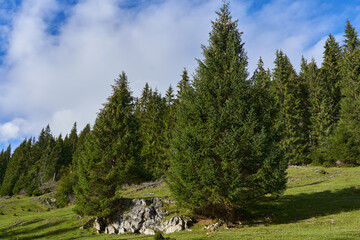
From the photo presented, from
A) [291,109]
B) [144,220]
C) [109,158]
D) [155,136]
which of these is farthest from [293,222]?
[291,109]

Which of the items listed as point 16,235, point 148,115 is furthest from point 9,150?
point 16,235

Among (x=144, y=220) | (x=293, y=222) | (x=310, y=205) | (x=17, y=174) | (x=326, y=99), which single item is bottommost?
(x=310, y=205)

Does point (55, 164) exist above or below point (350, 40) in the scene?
below

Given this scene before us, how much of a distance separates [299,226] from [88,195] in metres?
20.6

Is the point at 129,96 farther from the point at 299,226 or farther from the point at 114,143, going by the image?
the point at 299,226

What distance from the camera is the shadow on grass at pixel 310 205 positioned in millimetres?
17025

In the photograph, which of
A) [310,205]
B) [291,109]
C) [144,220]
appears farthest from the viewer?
[291,109]

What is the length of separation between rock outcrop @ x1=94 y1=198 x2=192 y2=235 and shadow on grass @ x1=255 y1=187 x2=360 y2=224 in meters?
7.26

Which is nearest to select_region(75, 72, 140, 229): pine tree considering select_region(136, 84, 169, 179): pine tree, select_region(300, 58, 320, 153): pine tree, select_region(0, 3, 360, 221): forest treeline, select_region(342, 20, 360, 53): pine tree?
select_region(0, 3, 360, 221): forest treeline

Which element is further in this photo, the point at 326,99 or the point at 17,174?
the point at 17,174

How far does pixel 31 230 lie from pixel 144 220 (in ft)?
48.3

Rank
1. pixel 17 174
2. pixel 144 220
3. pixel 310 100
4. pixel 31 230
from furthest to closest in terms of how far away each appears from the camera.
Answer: pixel 17 174, pixel 310 100, pixel 31 230, pixel 144 220

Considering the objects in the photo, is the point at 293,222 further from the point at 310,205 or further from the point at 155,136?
the point at 155,136

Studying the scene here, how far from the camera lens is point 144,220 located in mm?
20812
